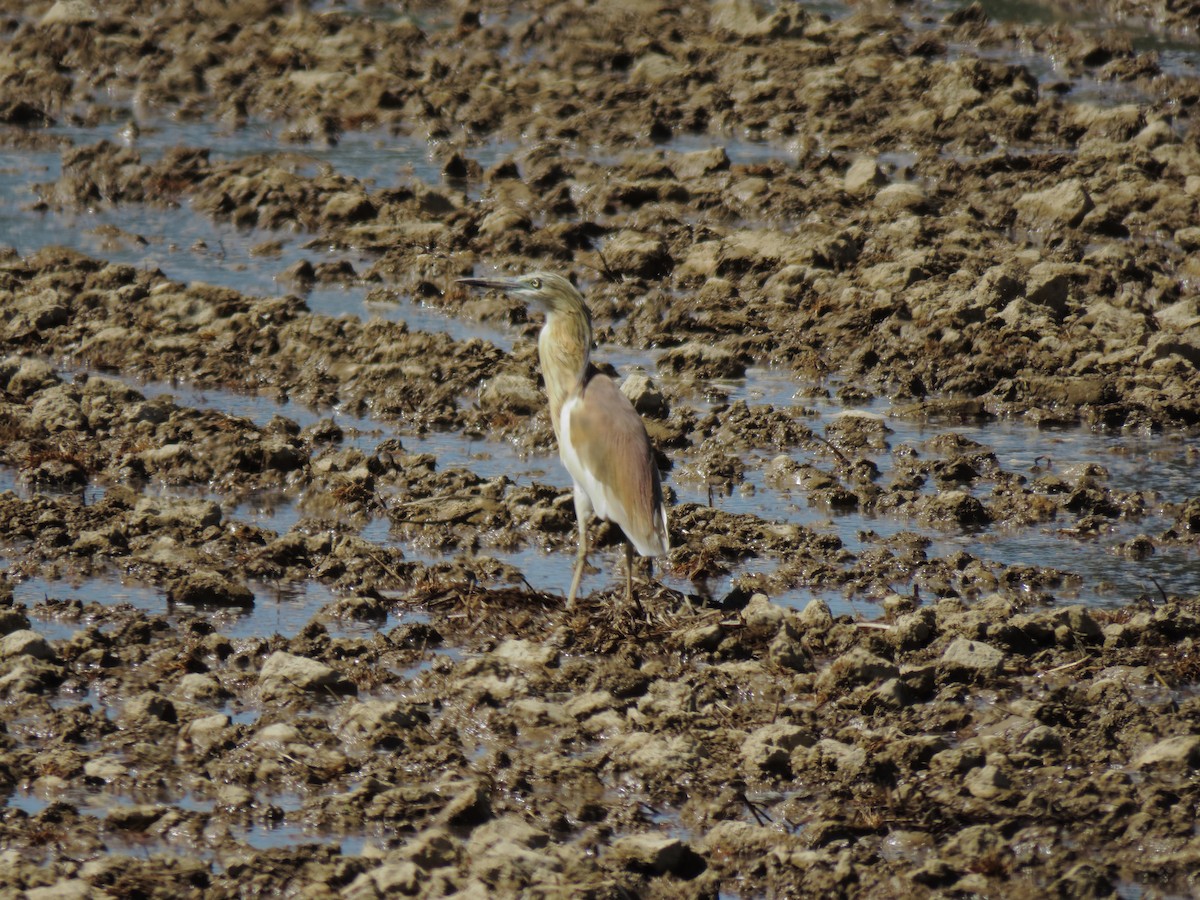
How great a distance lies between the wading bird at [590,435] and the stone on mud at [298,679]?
122 cm

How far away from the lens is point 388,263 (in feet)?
45.7

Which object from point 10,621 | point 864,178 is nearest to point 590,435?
point 10,621

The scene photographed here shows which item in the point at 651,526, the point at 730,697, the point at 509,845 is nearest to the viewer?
the point at 509,845

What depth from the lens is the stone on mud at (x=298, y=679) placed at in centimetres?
720

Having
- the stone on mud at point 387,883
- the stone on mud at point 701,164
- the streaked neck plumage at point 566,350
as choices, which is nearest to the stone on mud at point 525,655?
the streaked neck plumage at point 566,350

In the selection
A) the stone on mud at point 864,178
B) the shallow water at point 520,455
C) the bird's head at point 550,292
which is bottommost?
the shallow water at point 520,455

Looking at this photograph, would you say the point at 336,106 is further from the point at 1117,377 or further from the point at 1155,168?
the point at 1117,377

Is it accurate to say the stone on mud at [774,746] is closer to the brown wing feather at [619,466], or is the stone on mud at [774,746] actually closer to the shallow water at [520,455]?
the brown wing feather at [619,466]

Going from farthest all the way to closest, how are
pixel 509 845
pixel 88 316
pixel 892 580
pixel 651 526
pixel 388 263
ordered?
1. pixel 388 263
2. pixel 88 316
3. pixel 892 580
4. pixel 651 526
5. pixel 509 845

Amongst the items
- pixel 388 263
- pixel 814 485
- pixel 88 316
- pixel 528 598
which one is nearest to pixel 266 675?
pixel 528 598

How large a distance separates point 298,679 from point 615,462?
5.55 ft

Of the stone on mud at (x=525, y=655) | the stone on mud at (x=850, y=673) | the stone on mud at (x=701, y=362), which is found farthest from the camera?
the stone on mud at (x=701, y=362)

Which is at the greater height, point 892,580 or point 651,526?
point 651,526

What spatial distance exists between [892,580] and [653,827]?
268 centimetres
